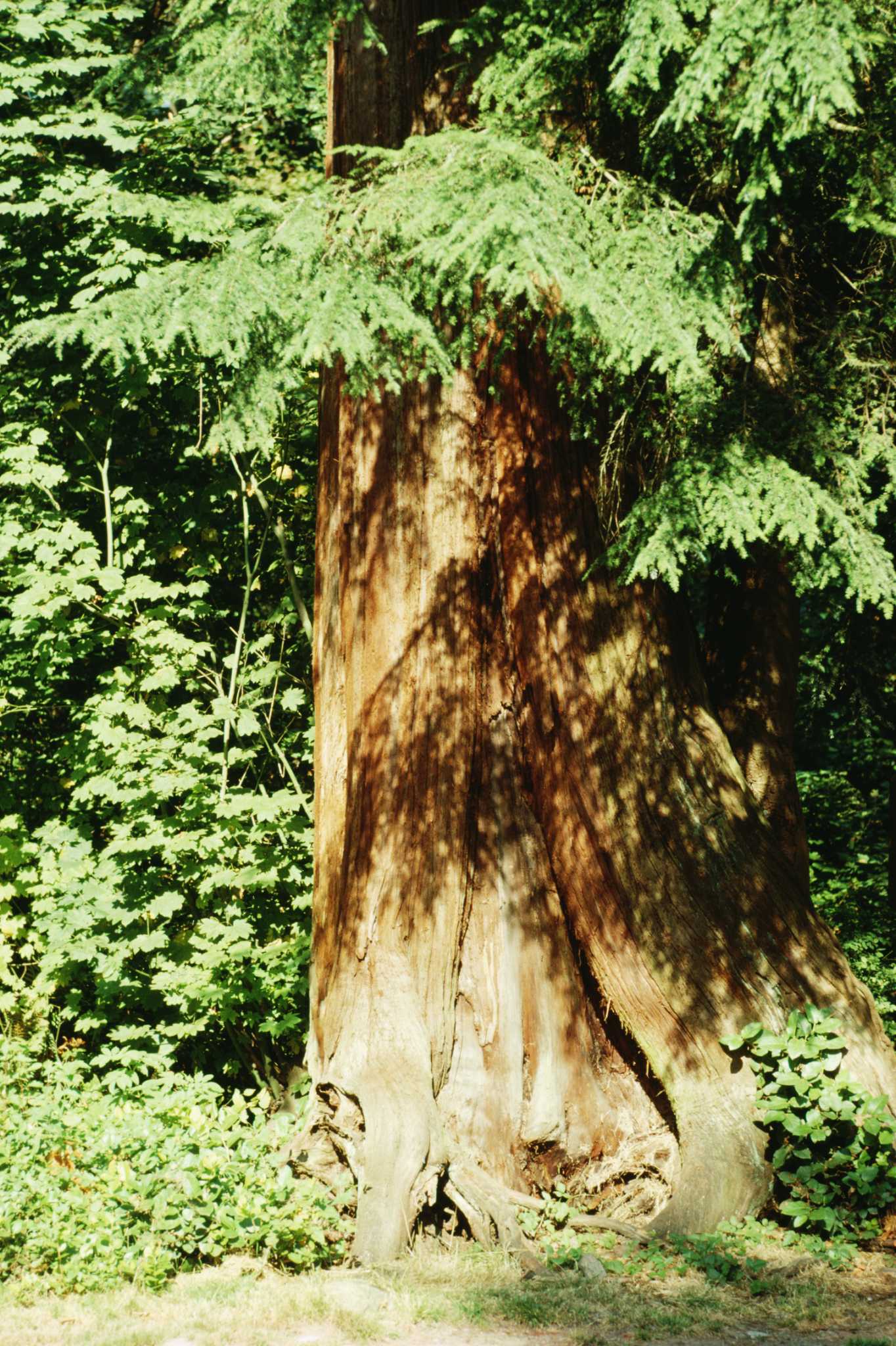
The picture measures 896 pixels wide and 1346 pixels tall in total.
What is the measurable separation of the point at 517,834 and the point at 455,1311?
2259mm

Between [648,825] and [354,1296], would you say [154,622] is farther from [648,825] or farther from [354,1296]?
[354,1296]

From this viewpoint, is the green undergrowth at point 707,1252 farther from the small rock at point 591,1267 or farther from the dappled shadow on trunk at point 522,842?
the dappled shadow on trunk at point 522,842

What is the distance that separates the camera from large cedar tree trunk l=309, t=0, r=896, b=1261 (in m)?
5.61

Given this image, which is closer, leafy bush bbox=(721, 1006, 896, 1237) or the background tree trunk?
leafy bush bbox=(721, 1006, 896, 1237)

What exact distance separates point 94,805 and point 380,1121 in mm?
3493

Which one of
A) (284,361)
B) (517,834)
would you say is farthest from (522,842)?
(284,361)

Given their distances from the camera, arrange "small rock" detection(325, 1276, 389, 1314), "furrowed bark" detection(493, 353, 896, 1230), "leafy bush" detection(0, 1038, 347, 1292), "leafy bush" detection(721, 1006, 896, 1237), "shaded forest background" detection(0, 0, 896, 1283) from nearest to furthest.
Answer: "small rock" detection(325, 1276, 389, 1314) < "leafy bush" detection(0, 1038, 347, 1292) < "leafy bush" detection(721, 1006, 896, 1237) < "furrowed bark" detection(493, 353, 896, 1230) < "shaded forest background" detection(0, 0, 896, 1283)

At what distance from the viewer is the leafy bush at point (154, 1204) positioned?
4633 millimetres

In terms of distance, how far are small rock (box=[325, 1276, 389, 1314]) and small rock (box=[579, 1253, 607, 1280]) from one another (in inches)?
35.1

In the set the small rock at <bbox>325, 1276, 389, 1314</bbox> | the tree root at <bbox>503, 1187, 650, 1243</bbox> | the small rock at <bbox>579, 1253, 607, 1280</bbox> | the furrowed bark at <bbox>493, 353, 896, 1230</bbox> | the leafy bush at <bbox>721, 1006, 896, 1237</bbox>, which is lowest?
the tree root at <bbox>503, 1187, 650, 1243</bbox>

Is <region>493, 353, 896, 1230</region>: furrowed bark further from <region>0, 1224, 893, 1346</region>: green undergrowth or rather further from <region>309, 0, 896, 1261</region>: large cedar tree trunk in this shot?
<region>0, 1224, 893, 1346</region>: green undergrowth

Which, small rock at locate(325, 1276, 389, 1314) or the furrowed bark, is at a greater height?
the furrowed bark

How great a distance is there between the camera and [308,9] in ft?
18.2

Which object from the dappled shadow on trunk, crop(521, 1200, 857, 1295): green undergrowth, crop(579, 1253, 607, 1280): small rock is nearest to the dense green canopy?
the dappled shadow on trunk
